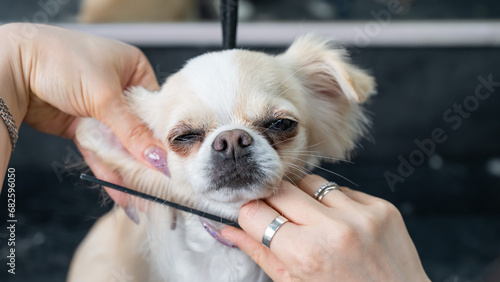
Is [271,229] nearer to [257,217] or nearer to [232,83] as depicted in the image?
[257,217]

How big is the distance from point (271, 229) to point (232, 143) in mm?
121

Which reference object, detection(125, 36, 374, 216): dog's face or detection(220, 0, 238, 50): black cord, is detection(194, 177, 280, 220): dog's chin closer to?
detection(125, 36, 374, 216): dog's face

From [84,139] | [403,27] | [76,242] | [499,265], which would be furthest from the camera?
[403,27]

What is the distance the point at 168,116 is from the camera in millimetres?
662

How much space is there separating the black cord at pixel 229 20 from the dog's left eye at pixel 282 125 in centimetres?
23

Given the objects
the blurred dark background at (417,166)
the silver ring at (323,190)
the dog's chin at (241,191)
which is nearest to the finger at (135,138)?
the dog's chin at (241,191)

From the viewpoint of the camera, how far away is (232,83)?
62cm

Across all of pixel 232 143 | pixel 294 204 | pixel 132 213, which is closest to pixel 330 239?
pixel 294 204

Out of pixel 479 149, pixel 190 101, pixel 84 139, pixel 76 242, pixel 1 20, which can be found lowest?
pixel 76 242

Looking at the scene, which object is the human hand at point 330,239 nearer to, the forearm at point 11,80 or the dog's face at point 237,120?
the dog's face at point 237,120

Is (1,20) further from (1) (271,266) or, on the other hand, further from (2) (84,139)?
(1) (271,266)

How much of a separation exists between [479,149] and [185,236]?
1074 millimetres

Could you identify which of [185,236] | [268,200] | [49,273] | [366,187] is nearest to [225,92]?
[268,200]

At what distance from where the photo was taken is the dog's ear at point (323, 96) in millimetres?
739
